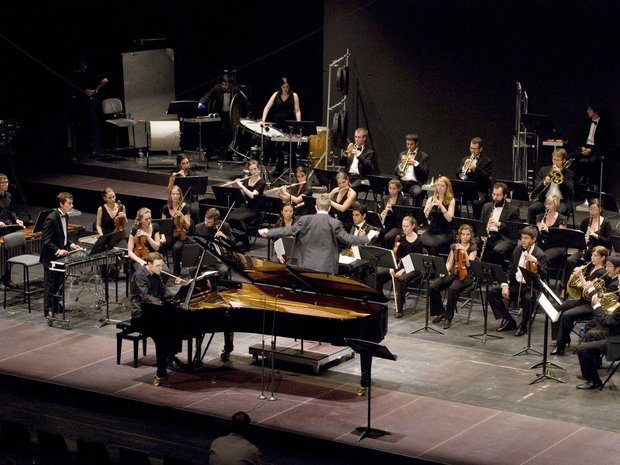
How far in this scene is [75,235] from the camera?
14.5m

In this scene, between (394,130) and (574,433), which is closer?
(574,433)

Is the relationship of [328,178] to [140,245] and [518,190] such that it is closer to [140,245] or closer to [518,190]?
[518,190]

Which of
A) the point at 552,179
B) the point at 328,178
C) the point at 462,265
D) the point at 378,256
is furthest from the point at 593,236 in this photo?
the point at 328,178

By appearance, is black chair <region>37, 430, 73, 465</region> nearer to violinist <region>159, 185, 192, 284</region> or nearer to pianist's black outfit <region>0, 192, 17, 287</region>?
violinist <region>159, 185, 192, 284</region>

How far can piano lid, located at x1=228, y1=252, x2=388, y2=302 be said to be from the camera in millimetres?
10945

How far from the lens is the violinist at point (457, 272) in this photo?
12.9m

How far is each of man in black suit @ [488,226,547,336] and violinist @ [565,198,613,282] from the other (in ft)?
2.38

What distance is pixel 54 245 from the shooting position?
511 inches

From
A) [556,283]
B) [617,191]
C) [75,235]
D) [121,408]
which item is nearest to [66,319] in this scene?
[75,235]

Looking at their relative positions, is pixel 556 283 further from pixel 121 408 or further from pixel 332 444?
pixel 121 408

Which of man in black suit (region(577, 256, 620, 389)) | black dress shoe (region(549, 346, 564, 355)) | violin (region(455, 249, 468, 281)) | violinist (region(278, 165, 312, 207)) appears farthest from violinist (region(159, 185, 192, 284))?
man in black suit (region(577, 256, 620, 389))

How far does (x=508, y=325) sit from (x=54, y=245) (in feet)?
16.5

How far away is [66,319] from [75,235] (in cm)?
159

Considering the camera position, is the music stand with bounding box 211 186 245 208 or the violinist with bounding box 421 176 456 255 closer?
the violinist with bounding box 421 176 456 255
